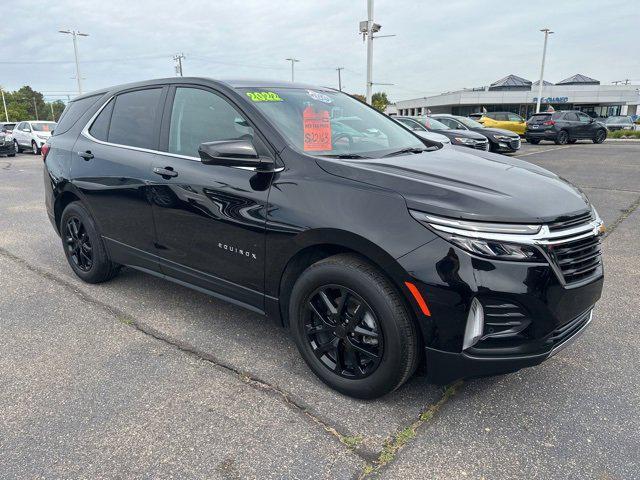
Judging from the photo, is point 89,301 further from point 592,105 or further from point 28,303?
point 592,105

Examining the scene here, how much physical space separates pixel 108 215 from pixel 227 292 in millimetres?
1420

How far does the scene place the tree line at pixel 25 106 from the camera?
88.9 meters

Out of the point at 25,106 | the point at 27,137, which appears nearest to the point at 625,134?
the point at 27,137

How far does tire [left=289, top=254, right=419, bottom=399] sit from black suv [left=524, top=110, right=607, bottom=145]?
22.2m

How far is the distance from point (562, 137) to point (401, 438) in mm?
23014

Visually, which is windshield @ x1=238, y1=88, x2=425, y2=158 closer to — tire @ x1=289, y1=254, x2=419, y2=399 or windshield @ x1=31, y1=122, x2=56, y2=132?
tire @ x1=289, y1=254, x2=419, y2=399

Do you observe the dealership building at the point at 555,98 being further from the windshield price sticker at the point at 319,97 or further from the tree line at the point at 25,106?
the tree line at the point at 25,106

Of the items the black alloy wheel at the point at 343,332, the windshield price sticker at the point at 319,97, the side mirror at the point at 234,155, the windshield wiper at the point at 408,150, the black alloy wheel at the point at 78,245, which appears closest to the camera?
the black alloy wheel at the point at 343,332

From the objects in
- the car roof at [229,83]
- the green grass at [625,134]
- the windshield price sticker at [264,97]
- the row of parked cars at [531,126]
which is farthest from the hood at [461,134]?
the green grass at [625,134]

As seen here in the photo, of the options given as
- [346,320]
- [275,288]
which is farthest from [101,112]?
[346,320]

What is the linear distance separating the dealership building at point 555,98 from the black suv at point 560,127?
36322 mm

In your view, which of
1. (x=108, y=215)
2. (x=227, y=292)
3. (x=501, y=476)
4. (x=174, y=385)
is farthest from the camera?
(x=108, y=215)

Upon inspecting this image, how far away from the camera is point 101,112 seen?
4.14 meters

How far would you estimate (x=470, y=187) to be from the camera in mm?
2398
